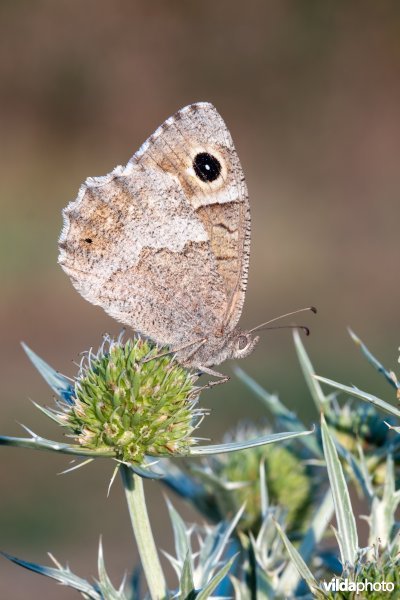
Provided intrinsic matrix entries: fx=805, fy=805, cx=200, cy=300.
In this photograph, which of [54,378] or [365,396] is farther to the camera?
[54,378]

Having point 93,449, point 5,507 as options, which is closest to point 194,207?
point 93,449

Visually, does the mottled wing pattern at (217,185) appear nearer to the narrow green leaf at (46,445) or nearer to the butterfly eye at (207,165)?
the butterfly eye at (207,165)

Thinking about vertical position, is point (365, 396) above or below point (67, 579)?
above

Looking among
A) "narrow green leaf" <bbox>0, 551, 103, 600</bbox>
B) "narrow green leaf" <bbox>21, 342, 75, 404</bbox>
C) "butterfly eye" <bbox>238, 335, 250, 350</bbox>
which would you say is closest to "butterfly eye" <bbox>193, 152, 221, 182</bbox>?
→ "butterfly eye" <bbox>238, 335, 250, 350</bbox>

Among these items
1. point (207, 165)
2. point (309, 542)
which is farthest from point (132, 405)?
point (207, 165)

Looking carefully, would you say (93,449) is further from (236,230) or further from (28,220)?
(28,220)


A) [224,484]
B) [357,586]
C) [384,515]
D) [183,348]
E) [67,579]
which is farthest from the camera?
[224,484]

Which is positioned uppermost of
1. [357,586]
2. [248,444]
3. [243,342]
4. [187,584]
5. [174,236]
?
[174,236]

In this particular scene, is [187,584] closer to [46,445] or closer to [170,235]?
[46,445]
